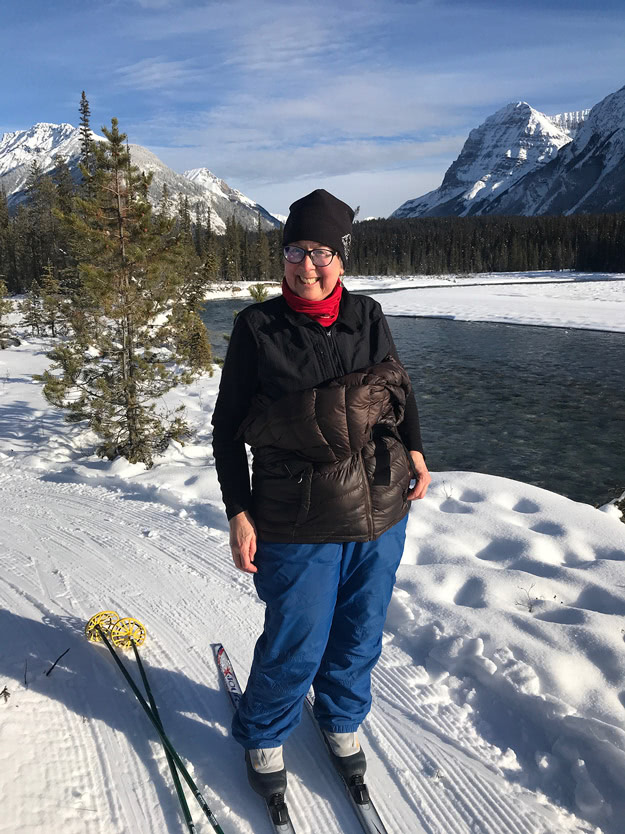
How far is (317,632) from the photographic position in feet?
7.63

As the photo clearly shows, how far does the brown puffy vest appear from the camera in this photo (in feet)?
6.97

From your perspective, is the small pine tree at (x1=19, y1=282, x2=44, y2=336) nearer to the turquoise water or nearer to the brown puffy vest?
the turquoise water

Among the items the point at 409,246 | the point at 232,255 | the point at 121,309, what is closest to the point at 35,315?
the point at 121,309

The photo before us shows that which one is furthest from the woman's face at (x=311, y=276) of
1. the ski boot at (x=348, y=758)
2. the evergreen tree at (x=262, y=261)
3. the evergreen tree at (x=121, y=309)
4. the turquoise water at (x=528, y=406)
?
the evergreen tree at (x=262, y=261)

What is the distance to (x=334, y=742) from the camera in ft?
8.27

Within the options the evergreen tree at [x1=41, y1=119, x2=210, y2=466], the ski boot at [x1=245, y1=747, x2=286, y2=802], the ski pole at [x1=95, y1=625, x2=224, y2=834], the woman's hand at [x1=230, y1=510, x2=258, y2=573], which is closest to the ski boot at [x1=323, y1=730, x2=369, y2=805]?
the ski boot at [x1=245, y1=747, x2=286, y2=802]

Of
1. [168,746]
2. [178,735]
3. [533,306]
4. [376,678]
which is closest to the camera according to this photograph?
[168,746]

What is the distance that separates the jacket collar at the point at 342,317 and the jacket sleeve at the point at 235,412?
19cm

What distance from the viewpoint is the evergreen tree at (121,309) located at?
8156mm

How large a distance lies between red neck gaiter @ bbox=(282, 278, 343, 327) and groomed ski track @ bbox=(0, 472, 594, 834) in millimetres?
2044

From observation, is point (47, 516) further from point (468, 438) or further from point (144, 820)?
point (468, 438)

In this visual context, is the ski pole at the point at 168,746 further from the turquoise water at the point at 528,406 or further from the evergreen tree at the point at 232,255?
the evergreen tree at the point at 232,255

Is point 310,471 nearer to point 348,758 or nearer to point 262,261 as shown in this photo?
point 348,758

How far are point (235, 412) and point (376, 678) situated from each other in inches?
78.2
